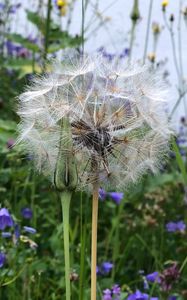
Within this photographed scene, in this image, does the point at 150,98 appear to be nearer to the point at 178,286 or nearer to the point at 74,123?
the point at 74,123

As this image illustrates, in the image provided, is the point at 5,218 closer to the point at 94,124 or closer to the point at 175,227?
the point at 94,124

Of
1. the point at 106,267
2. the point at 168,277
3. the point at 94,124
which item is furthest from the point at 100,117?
the point at 106,267

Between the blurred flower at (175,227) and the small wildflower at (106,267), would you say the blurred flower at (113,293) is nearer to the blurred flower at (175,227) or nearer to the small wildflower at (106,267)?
the small wildflower at (106,267)

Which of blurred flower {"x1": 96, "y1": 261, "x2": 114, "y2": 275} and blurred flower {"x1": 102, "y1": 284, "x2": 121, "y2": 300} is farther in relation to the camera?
blurred flower {"x1": 96, "y1": 261, "x2": 114, "y2": 275}

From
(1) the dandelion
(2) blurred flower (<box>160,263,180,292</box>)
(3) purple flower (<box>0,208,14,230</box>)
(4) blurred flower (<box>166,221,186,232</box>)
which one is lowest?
(2) blurred flower (<box>160,263,180,292</box>)

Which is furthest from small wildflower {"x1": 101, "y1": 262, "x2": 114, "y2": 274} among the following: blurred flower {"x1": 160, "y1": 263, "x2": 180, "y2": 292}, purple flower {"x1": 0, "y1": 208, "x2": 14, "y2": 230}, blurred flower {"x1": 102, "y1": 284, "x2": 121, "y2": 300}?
purple flower {"x1": 0, "y1": 208, "x2": 14, "y2": 230}

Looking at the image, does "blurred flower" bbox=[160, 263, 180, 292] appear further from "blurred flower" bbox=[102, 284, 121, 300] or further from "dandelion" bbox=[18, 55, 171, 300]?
"dandelion" bbox=[18, 55, 171, 300]

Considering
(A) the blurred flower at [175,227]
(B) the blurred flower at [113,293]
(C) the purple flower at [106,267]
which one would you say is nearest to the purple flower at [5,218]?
(B) the blurred flower at [113,293]

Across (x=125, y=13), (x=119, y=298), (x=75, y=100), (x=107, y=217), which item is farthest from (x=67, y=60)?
(x=125, y=13)
